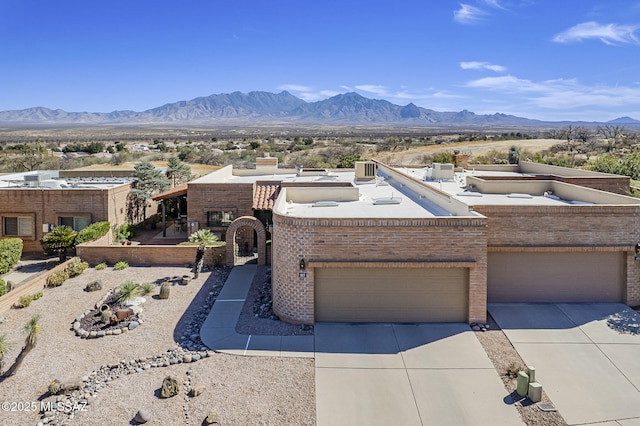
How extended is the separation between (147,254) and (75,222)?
6790 millimetres

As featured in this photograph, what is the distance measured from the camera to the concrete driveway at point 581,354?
34.2 ft

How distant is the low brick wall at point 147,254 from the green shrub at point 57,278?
221 cm

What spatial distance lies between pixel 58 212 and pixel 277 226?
53.5ft

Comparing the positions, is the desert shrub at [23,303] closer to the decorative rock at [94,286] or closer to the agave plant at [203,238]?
the decorative rock at [94,286]

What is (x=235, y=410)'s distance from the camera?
10.2 meters

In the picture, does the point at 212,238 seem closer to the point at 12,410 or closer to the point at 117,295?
the point at 117,295

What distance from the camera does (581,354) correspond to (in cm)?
1270

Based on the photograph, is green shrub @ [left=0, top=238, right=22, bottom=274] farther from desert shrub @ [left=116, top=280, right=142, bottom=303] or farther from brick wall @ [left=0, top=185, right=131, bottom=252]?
desert shrub @ [left=116, top=280, right=142, bottom=303]

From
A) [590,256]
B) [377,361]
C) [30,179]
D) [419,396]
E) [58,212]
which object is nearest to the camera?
[419,396]

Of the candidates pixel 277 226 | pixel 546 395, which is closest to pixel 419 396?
pixel 546 395

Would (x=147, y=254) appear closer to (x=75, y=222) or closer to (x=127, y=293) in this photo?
(x=127, y=293)

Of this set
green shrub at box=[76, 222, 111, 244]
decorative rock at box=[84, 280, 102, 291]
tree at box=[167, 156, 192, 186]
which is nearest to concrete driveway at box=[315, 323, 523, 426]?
decorative rock at box=[84, 280, 102, 291]

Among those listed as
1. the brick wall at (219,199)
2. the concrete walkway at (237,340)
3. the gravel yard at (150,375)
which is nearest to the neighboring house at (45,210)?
the brick wall at (219,199)

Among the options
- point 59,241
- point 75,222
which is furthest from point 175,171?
point 59,241
